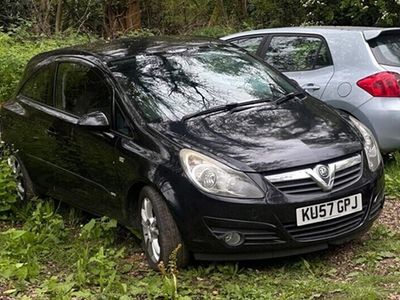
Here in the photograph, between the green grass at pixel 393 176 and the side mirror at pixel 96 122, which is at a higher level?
the side mirror at pixel 96 122

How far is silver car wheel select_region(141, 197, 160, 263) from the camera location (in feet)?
15.1

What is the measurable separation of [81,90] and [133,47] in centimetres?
59

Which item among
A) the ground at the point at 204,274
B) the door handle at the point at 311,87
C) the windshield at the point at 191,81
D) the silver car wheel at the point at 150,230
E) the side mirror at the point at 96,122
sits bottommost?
the ground at the point at 204,274

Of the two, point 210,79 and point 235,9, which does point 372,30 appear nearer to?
point 210,79

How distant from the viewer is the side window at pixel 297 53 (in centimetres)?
718

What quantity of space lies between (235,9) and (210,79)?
14.5m

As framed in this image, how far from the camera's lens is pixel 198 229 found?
4293mm

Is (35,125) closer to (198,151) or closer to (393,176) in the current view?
(198,151)

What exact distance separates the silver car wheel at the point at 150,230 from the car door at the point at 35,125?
143 centimetres

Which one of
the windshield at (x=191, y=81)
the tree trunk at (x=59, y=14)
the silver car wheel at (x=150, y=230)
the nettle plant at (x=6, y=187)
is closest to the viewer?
the silver car wheel at (x=150, y=230)

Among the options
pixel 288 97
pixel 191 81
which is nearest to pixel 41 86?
pixel 191 81

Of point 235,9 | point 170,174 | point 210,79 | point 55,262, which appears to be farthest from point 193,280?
point 235,9

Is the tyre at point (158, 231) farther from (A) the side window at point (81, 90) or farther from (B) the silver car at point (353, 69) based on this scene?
(B) the silver car at point (353, 69)

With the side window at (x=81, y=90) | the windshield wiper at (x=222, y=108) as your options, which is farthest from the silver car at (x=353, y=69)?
the side window at (x=81, y=90)
